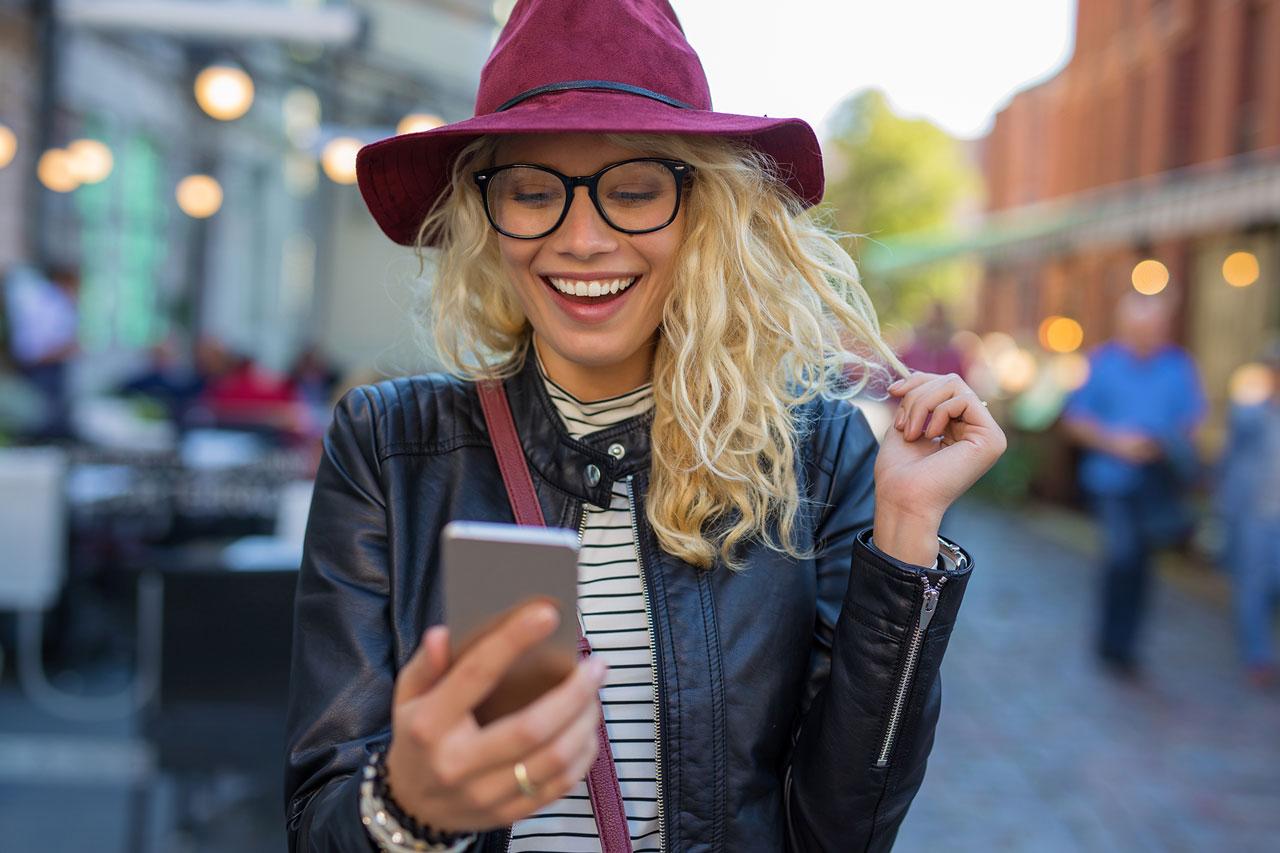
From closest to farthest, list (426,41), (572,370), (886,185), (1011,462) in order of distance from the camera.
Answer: (572,370) < (1011,462) < (426,41) < (886,185)

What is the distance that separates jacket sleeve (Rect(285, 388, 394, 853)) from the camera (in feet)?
4.97

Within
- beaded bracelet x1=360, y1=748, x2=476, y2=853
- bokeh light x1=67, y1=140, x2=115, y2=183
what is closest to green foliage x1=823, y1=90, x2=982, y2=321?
bokeh light x1=67, y1=140, x2=115, y2=183

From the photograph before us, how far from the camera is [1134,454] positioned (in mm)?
6539

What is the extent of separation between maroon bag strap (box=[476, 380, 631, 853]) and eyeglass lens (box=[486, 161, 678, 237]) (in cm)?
25

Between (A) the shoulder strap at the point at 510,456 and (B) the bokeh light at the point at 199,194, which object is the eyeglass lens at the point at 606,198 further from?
(B) the bokeh light at the point at 199,194

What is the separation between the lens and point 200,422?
8.30 meters

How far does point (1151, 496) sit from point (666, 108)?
18.9 ft

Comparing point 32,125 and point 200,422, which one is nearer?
point 200,422

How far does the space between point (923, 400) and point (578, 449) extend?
1.52 feet

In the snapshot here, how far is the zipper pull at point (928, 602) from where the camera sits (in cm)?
153

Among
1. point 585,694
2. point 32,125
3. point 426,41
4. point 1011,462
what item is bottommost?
point 1011,462

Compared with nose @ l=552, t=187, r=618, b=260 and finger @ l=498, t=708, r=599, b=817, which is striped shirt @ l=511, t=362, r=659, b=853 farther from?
finger @ l=498, t=708, r=599, b=817

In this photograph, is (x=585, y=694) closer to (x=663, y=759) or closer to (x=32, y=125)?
(x=663, y=759)

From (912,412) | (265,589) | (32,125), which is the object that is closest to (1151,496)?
(265,589)
